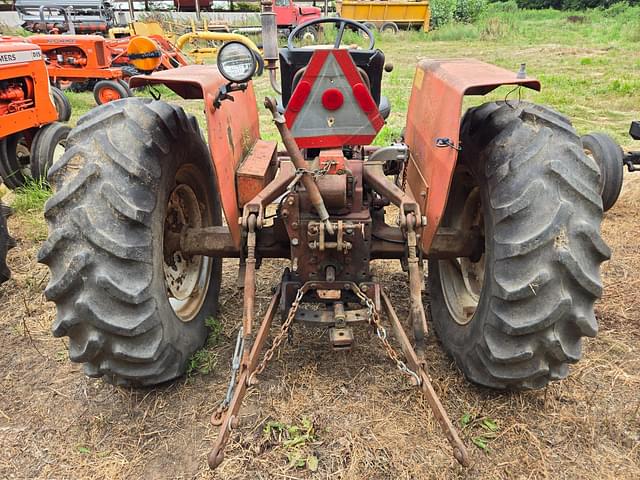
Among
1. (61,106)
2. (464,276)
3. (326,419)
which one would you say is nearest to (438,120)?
(464,276)

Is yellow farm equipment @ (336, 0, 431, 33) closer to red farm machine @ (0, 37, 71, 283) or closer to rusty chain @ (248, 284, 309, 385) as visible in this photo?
red farm machine @ (0, 37, 71, 283)

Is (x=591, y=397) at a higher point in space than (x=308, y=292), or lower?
lower

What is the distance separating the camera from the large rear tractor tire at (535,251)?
2059 millimetres

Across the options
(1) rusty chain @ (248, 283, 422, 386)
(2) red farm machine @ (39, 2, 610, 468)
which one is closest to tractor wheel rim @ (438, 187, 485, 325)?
(2) red farm machine @ (39, 2, 610, 468)

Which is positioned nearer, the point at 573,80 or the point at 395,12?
the point at 573,80

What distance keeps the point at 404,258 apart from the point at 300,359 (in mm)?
745

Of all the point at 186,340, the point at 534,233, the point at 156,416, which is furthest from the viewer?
the point at 186,340

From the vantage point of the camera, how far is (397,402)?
2.52 m

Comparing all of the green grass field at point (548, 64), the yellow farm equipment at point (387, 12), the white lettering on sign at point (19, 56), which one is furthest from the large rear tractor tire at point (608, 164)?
the yellow farm equipment at point (387, 12)

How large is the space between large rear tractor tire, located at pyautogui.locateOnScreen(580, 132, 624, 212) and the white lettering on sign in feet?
17.2

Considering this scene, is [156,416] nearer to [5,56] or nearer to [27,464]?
[27,464]

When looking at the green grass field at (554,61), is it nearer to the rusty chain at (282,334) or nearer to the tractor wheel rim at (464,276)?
the tractor wheel rim at (464,276)

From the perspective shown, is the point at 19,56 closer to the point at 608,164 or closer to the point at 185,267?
the point at 185,267

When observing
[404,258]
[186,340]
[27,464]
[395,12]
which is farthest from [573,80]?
[395,12]
